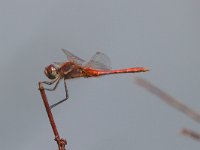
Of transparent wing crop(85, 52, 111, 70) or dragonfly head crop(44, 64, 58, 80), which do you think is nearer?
dragonfly head crop(44, 64, 58, 80)

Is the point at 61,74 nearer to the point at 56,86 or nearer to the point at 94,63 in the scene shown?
the point at 56,86

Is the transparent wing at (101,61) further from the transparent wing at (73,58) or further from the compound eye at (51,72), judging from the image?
the compound eye at (51,72)

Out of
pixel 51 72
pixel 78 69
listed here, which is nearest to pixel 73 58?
pixel 78 69

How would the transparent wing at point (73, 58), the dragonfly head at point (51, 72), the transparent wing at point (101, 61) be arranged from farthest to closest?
the transparent wing at point (101, 61) < the transparent wing at point (73, 58) < the dragonfly head at point (51, 72)

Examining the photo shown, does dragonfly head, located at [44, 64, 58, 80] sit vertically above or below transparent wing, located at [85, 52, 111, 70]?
below

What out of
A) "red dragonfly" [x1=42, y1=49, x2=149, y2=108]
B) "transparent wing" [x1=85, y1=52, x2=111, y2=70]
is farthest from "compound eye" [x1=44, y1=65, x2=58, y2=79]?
"transparent wing" [x1=85, y1=52, x2=111, y2=70]

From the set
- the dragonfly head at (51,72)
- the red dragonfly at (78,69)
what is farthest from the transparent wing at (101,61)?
the dragonfly head at (51,72)

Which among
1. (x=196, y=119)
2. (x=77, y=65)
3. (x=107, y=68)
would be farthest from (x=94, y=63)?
(x=196, y=119)

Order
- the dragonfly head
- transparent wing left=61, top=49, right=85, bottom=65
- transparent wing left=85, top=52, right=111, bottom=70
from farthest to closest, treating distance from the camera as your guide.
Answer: transparent wing left=85, top=52, right=111, bottom=70, transparent wing left=61, top=49, right=85, bottom=65, the dragonfly head

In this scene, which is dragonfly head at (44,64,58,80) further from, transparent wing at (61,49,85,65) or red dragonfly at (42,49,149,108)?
transparent wing at (61,49,85,65)
